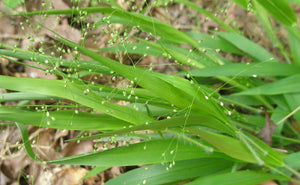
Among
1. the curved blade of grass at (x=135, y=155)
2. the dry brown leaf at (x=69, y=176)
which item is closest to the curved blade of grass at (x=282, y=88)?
the curved blade of grass at (x=135, y=155)

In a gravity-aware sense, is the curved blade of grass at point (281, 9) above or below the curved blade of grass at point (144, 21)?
above

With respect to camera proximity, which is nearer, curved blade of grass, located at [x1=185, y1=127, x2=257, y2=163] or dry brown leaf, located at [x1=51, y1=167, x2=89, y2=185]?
curved blade of grass, located at [x1=185, y1=127, x2=257, y2=163]

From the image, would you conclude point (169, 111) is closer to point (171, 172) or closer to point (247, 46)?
point (171, 172)

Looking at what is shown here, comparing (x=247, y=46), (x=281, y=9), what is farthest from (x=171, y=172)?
(x=281, y=9)

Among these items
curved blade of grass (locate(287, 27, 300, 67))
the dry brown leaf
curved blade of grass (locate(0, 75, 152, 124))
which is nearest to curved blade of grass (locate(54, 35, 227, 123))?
curved blade of grass (locate(0, 75, 152, 124))

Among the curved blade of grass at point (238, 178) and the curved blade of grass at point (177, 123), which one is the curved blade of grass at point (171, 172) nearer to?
the curved blade of grass at point (238, 178)

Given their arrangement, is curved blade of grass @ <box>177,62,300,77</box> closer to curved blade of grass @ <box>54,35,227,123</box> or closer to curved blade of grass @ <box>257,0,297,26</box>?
curved blade of grass @ <box>257,0,297,26</box>

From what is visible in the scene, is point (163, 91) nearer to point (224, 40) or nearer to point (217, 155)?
point (217, 155)

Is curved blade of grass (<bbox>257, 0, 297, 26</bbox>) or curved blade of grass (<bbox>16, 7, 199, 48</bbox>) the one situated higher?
curved blade of grass (<bbox>257, 0, 297, 26</bbox>)
